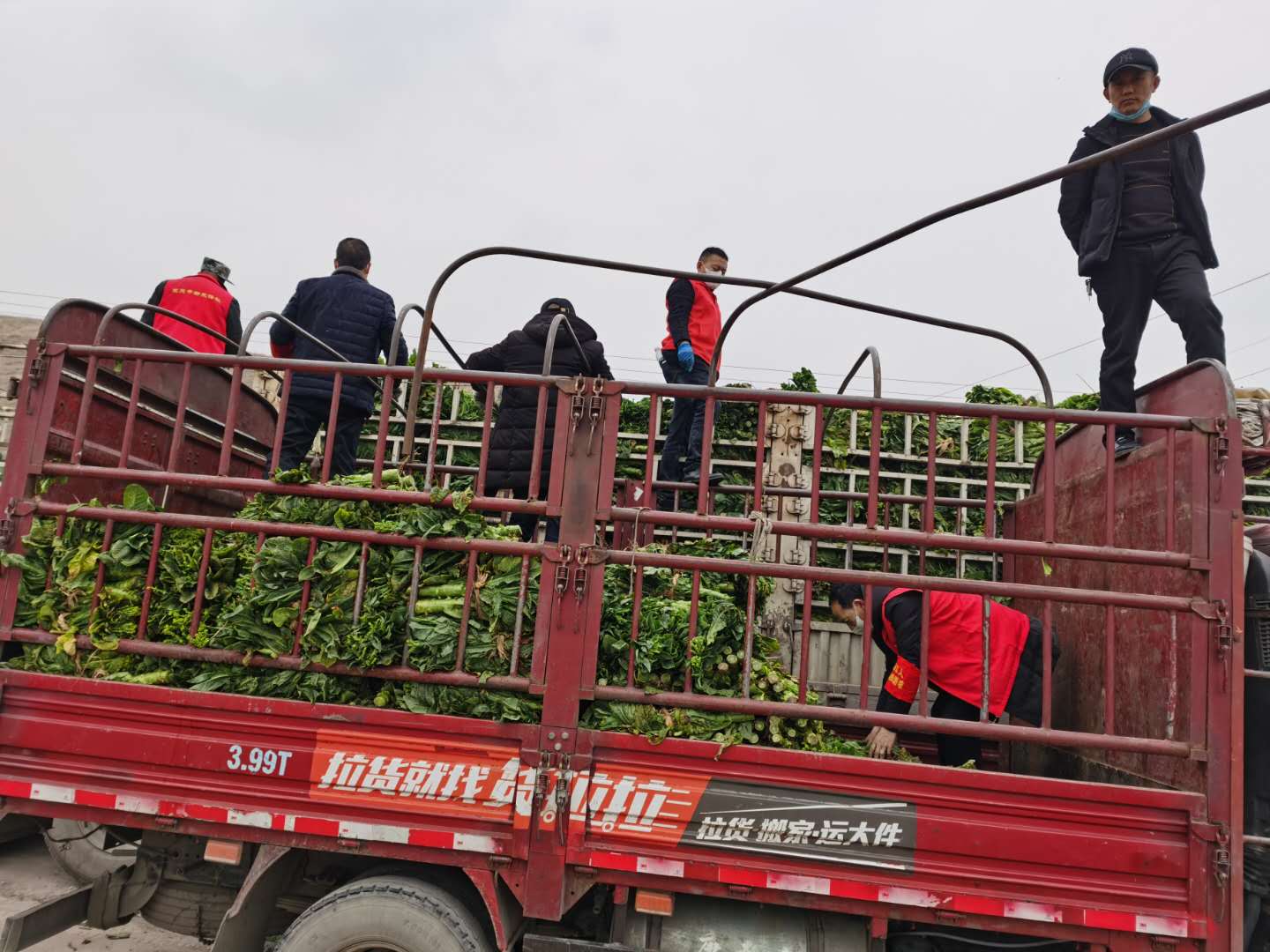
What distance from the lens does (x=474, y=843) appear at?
9.93 ft

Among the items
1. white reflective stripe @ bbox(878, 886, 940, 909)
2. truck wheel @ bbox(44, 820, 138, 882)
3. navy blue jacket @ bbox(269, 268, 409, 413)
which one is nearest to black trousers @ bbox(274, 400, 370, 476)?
navy blue jacket @ bbox(269, 268, 409, 413)

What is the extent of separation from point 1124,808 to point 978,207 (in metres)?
2.26

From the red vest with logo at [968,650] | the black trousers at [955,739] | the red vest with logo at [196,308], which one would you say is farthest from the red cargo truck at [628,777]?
the red vest with logo at [196,308]

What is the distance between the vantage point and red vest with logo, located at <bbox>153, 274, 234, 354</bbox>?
5.60 metres

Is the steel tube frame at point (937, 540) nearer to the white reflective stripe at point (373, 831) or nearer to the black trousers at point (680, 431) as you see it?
the white reflective stripe at point (373, 831)

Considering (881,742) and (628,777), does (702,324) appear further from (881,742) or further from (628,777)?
(628,777)

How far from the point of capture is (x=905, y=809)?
289 centimetres

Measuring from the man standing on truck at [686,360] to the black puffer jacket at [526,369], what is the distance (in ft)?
3.13

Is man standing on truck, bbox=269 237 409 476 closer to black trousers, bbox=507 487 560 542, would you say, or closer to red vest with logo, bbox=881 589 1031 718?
black trousers, bbox=507 487 560 542

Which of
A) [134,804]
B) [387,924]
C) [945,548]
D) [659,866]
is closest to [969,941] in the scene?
[659,866]

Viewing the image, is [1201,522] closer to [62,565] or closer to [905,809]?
[905,809]

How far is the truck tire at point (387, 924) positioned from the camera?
9.91 ft

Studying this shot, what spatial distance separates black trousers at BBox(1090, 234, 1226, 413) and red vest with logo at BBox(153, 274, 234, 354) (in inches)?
217

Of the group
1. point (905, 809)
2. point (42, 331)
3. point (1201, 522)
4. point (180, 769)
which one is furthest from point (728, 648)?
point (42, 331)
